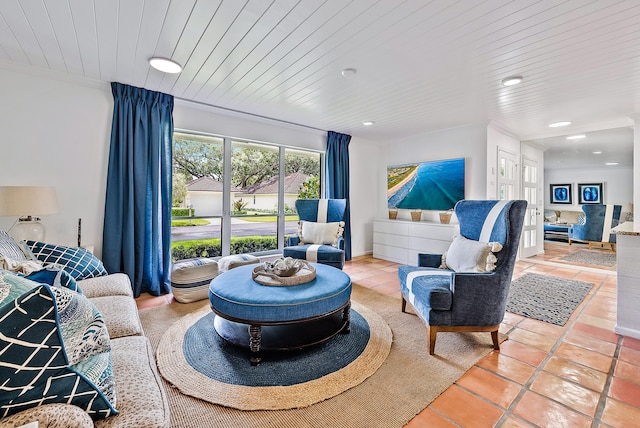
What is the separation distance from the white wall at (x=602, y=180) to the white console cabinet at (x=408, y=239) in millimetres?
7280

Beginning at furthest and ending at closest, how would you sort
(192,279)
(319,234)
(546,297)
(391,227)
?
(391,227) < (319,234) < (546,297) < (192,279)

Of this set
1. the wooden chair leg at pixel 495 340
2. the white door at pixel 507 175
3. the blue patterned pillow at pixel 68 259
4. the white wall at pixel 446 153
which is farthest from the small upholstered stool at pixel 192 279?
the white door at pixel 507 175

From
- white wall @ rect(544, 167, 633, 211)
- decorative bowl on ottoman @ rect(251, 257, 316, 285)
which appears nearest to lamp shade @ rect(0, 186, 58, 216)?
decorative bowl on ottoman @ rect(251, 257, 316, 285)

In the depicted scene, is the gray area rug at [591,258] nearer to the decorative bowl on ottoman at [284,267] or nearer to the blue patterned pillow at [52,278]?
the decorative bowl on ottoman at [284,267]

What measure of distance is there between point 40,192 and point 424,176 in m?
4.88

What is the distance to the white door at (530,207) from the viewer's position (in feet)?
17.1

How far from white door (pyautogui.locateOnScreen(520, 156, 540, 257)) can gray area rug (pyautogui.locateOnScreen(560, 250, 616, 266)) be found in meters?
0.59

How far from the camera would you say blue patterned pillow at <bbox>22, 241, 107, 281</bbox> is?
220cm

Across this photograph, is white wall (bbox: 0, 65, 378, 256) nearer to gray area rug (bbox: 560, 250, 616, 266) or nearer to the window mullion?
the window mullion

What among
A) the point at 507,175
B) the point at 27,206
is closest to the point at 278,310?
the point at 27,206

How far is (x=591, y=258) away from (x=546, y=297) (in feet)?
10.7

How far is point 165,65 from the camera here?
2486 mm

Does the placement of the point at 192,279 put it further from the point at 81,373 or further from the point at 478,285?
the point at 478,285

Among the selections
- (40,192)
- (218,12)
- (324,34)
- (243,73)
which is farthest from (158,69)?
(324,34)
